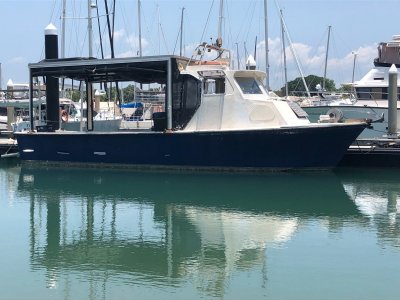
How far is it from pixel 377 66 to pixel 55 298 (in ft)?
74.9

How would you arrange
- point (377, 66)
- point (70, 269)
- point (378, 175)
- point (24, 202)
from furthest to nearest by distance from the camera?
point (377, 66) < point (378, 175) < point (24, 202) < point (70, 269)

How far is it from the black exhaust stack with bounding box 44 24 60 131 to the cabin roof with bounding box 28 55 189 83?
51 cm

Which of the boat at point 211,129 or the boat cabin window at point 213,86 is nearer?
the boat at point 211,129

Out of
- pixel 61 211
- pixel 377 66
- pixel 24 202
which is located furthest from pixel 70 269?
pixel 377 66

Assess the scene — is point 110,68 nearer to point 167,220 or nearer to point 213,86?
point 213,86

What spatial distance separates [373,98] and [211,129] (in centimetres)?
1096

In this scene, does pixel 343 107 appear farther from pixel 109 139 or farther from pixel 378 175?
pixel 109 139

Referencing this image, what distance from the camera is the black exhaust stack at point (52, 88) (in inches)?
821

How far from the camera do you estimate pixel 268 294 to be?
7527 mm

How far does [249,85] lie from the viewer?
1797cm

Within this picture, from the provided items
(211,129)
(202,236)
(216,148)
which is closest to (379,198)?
(216,148)

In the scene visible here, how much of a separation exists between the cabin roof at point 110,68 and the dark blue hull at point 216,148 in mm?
2001

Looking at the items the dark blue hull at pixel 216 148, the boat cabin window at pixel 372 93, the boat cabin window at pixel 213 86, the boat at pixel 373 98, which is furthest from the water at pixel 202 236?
the boat cabin window at pixel 372 93

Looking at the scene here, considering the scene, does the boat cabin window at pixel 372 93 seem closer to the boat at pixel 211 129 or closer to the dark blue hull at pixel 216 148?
the boat at pixel 211 129
